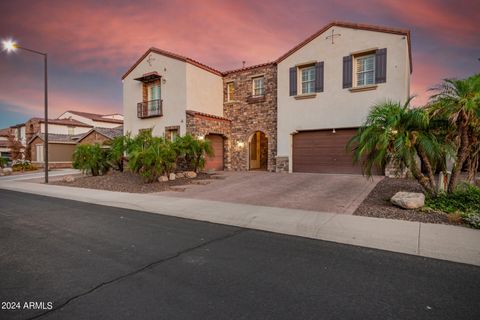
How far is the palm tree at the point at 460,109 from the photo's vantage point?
21.3ft

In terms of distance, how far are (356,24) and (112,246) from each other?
47.8ft

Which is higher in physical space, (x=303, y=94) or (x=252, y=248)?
(x=303, y=94)

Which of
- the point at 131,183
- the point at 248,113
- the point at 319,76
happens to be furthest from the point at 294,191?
the point at 248,113

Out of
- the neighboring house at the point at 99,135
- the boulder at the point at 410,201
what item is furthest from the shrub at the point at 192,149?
the neighboring house at the point at 99,135

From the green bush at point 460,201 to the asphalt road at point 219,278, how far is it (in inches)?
127

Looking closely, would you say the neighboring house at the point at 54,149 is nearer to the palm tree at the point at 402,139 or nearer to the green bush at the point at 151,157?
the green bush at the point at 151,157

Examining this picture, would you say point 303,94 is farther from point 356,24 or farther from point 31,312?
point 31,312

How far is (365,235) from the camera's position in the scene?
16.7 ft

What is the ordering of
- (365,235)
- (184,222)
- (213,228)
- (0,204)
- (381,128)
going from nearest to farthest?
(365,235)
(213,228)
(184,222)
(381,128)
(0,204)

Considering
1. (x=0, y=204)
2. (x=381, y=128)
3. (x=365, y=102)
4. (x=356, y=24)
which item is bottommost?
(x=0, y=204)

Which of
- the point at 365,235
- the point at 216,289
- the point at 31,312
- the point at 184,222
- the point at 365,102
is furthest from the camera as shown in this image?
the point at 365,102

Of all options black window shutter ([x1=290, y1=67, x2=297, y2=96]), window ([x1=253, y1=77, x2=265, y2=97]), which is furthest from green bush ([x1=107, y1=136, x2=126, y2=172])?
black window shutter ([x1=290, y1=67, x2=297, y2=96])

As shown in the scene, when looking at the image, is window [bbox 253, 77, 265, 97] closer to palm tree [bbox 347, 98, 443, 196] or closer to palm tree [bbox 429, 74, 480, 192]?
palm tree [bbox 347, 98, 443, 196]

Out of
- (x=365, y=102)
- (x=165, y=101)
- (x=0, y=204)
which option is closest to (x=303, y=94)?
(x=365, y=102)
